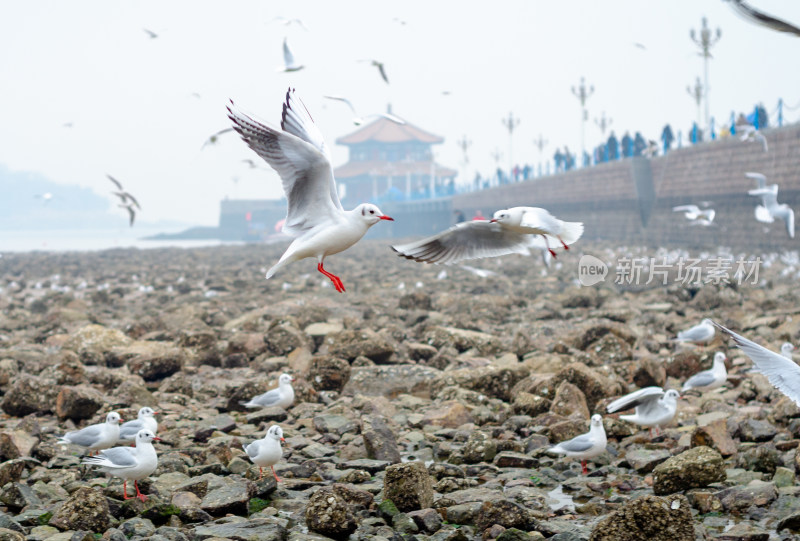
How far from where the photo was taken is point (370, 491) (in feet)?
17.7

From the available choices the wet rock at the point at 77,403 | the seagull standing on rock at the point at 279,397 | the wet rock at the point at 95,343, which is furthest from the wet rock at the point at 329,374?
the wet rock at the point at 95,343

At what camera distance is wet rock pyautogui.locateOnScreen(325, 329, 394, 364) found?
9195 mm

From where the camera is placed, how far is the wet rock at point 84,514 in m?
4.52

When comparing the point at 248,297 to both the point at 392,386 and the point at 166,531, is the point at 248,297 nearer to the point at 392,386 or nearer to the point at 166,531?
the point at 392,386

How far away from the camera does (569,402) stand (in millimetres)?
7129

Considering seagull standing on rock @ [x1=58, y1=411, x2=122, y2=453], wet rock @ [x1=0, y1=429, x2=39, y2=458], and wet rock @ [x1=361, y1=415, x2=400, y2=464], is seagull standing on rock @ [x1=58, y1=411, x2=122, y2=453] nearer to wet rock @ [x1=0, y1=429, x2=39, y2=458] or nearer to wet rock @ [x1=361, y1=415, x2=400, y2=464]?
wet rock @ [x1=0, y1=429, x2=39, y2=458]

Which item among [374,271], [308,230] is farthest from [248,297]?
[308,230]

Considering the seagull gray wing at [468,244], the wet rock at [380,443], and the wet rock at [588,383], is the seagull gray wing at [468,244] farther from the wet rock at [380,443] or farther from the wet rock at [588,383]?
the wet rock at [588,383]

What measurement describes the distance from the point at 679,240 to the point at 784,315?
75.8 ft

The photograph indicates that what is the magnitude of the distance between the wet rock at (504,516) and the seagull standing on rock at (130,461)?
206cm

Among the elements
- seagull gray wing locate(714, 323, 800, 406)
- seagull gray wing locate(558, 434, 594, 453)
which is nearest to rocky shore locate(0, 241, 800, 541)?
seagull gray wing locate(558, 434, 594, 453)

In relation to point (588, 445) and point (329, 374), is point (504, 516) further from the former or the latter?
point (329, 374)

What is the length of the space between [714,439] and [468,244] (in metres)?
3.21

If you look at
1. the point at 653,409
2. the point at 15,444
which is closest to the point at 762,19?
the point at 653,409
